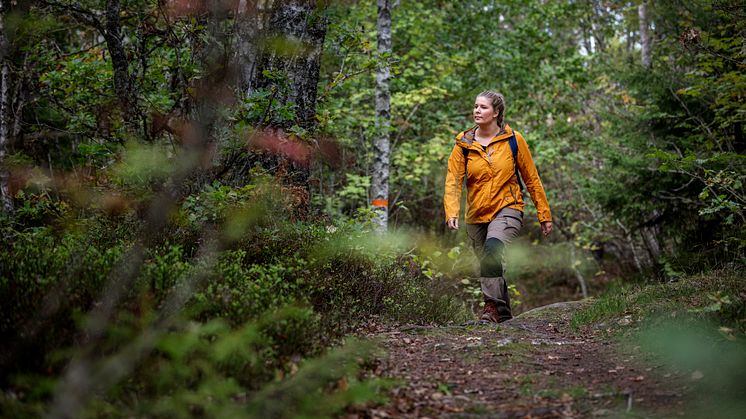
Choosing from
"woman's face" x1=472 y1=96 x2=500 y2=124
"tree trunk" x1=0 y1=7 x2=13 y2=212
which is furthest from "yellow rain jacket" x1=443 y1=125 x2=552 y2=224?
"tree trunk" x1=0 y1=7 x2=13 y2=212

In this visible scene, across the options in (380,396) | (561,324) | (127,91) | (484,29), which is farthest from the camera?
(484,29)

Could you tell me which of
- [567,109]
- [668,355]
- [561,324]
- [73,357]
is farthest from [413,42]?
[73,357]

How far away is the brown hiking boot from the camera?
21.9ft

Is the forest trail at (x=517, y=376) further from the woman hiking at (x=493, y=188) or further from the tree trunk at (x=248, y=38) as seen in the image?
the tree trunk at (x=248, y=38)

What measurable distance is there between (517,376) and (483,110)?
11.1 feet

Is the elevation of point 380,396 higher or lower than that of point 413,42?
lower

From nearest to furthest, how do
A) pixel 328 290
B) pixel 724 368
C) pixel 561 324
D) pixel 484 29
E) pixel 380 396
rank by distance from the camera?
pixel 380 396, pixel 724 368, pixel 328 290, pixel 561 324, pixel 484 29

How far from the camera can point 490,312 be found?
22.0 feet

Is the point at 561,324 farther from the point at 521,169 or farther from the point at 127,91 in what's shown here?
the point at 127,91

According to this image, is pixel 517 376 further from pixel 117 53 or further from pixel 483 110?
pixel 117 53

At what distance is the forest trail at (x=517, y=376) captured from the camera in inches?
133

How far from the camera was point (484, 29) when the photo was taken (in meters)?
15.9

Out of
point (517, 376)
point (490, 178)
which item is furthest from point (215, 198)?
point (490, 178)

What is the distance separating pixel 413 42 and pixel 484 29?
2.69 meters
